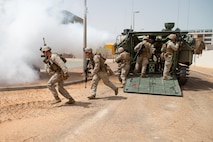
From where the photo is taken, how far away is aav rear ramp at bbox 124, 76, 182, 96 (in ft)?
25.4

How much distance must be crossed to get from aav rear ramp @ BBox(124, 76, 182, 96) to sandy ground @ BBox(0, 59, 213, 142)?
626 mm

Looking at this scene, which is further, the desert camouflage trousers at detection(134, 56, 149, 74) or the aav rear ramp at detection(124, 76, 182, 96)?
the desert camouflage trousers at detection(134, 56, 149, 74)

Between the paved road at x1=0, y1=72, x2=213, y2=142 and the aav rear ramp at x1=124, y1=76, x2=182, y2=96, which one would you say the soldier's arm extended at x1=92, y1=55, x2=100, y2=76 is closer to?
the paved road at x1=0, y1=72, x2=213, y2=142

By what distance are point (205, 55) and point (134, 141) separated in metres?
26.0

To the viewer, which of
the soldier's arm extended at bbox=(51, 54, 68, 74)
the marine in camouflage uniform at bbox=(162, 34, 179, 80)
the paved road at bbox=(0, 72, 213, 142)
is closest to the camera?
the paved road at bbox=(0, 72, 213, 142)

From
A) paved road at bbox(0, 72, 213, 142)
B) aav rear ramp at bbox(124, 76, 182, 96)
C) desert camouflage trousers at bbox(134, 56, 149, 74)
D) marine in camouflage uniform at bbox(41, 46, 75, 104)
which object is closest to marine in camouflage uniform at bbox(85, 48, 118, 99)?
paved road at bbox(0, 72, 213, 142)

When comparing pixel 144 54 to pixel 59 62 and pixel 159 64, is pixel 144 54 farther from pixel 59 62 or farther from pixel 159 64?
pixel 59 62

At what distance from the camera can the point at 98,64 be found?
6527mm

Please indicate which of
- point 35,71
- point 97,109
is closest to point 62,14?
point 35,71

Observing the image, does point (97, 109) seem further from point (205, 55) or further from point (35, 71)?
point (205, 55)

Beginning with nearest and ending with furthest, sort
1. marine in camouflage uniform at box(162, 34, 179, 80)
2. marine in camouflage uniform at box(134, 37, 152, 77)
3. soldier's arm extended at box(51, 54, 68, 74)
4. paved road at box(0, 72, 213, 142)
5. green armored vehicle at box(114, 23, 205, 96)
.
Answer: paved road at box(0, 72, 213, 142) < soldier's arm extended at box(51, 54, 68, 74) < green armored vehicle at box(114, 23, 205, 96) < marine in camouflage uniform at box(162, 34, 179, 80) < marine in camouflage uniform at box(134, 37, 152, 77)

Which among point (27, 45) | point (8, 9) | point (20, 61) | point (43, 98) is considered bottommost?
point (43, 98)

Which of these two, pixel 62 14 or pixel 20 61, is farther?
pixel 62 14

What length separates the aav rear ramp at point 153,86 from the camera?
25.4 ft
